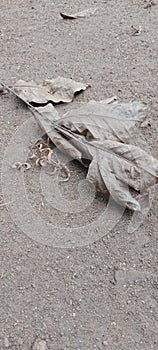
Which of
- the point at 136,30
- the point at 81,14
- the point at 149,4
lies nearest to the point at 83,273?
the point at 136,30

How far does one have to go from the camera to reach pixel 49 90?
1.95 metres

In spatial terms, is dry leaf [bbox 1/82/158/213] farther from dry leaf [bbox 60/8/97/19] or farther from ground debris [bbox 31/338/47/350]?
dry leaf [bbox 60/8/97/19]

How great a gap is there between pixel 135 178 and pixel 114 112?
0.99ft

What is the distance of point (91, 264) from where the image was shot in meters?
1.45

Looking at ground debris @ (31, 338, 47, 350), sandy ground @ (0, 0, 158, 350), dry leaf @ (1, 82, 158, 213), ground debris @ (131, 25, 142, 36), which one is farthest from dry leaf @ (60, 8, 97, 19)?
ground debris @ (31, 338, 47, 350)

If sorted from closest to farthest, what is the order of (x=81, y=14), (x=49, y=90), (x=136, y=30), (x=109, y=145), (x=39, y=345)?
(x=39, y=345), (x=109, y=145), (x=49, y=90), (x=136, y=30), (x=81, y=14)

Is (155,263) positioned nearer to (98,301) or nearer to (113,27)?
(98,301)

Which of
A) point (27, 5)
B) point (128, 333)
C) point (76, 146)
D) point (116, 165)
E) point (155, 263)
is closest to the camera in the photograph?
point (128, 333)

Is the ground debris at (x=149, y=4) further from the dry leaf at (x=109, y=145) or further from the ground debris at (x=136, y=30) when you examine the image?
the dry leaf at (x=109, y=145)

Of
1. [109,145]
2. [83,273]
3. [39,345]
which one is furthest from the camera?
[109,145]

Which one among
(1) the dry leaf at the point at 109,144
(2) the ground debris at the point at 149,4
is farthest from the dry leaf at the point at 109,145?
(2) the ground debris at the point at 149,4

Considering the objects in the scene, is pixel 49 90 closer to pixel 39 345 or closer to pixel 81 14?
pixel 81 14

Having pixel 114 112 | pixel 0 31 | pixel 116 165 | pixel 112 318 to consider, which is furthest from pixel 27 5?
pixel 112 318

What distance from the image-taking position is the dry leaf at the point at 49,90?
1888 millimetres
